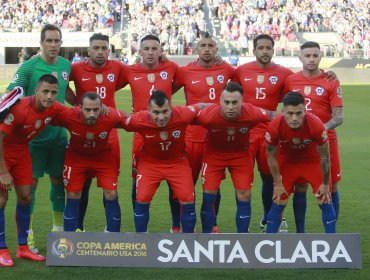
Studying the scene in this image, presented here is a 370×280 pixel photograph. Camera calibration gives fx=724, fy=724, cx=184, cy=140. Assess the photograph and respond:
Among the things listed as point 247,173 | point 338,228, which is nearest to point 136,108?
point 247,173

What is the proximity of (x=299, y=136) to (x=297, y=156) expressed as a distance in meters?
0.34

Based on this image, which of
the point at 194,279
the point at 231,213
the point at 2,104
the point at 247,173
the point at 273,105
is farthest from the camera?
the point at 231,213

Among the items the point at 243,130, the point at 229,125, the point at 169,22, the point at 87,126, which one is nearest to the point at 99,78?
the point at 87,126

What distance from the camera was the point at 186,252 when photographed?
6.66m

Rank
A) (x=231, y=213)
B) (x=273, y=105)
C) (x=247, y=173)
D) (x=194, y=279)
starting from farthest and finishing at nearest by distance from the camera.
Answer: (x=231, y=213), (x=273, y=105), (x=247, y=173), (x=194, y=279)

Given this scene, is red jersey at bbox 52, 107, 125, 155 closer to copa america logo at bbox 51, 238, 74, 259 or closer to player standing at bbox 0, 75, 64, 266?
player standing at bbox 0, 75, 64, 266

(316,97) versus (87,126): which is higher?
(316,97)

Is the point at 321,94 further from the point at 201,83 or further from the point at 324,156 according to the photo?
the point at 201,83

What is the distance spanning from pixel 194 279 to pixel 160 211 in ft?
10.2

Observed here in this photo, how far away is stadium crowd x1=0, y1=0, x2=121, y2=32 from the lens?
41312mm

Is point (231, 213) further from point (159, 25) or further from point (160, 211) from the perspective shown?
point (159, 25)

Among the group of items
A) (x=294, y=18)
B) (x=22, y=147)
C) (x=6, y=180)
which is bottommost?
(x=6, y=180)

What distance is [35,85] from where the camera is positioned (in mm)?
7906

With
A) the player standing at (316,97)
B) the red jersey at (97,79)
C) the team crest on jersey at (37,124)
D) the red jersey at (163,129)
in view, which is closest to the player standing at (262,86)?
the player standing at (316,97)
